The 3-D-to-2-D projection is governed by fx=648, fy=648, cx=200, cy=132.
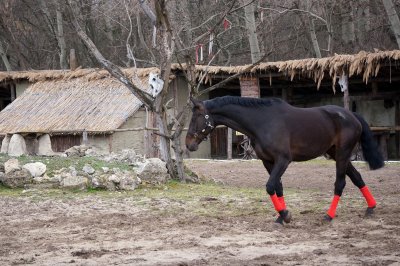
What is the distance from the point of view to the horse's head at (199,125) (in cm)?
852

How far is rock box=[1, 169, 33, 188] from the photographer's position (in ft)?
38.0

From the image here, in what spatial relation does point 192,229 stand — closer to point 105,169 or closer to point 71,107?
point 105,169

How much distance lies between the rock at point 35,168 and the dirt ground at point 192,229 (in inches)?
26.3

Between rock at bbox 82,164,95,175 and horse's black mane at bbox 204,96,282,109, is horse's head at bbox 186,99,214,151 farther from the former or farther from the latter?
rock at bbox 82,164,95,175

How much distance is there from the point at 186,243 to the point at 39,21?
31438 millimetres

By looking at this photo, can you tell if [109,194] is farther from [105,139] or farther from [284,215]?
[105,139]

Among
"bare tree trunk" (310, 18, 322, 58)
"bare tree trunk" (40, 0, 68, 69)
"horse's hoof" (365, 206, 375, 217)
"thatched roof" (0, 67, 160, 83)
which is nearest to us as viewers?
"horse's hoof" (365, 206, 375, 217)

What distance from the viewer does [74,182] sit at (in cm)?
1138

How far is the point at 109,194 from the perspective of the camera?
36.1ft

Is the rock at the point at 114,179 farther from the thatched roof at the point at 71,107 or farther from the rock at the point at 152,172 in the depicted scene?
the thatched roof at the point at 71,107

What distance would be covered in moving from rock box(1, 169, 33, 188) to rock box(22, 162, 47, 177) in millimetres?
139

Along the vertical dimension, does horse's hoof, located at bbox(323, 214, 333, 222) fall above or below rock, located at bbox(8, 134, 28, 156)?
below

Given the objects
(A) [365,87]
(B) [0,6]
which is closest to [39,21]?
(B) [0,6]

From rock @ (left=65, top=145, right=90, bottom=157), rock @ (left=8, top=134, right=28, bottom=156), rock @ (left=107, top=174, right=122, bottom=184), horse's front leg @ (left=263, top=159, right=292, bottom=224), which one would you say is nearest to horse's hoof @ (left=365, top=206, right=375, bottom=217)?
horse's front leg @ (left=263, top=159, right=292, bottom=224)
